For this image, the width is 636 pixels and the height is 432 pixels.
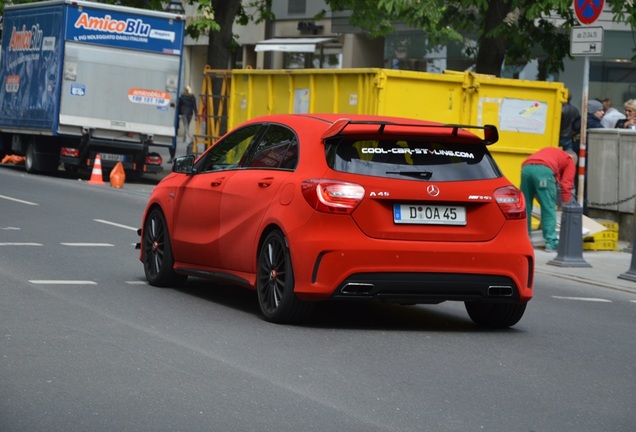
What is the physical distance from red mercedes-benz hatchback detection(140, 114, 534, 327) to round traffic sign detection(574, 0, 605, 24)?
754cm

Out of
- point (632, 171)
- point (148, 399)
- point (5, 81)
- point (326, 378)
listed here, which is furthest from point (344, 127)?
point (5, 81)

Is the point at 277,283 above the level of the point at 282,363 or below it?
above

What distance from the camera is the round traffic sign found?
17172mm

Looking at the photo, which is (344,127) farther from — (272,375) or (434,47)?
(434,47)

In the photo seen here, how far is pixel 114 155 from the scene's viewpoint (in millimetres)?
29750

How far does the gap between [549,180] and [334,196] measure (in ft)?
29.3

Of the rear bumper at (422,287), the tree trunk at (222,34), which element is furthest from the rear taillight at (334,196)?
the tree trunk at (222,34)

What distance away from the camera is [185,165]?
1127cm

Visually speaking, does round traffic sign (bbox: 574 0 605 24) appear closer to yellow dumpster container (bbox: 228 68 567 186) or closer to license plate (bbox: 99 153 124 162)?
yellow dumpster container (bbox: 228 68 567 186)

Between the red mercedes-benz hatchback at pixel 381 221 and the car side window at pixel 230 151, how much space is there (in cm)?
50

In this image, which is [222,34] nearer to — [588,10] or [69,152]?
[69,152]

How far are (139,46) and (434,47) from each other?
12785mm

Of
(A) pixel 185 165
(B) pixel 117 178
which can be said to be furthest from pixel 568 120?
(A) pixel 185 165

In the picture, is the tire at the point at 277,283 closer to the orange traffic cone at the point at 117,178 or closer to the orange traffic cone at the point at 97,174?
the orange traffic cone at the point at 117,178
